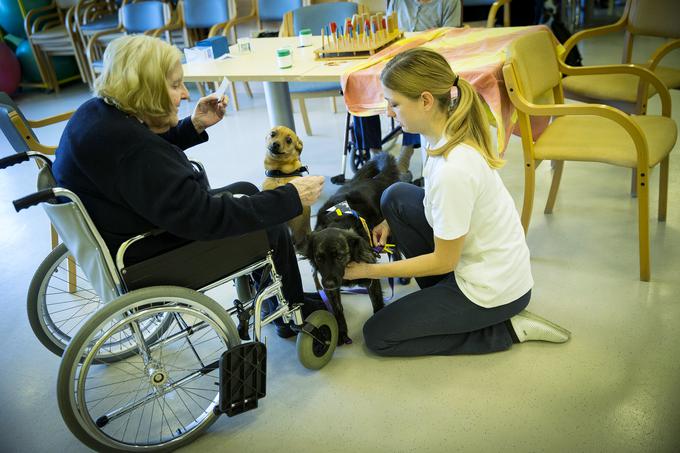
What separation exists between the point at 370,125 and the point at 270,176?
828 mm

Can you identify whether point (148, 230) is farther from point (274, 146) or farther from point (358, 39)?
point (358, 39)

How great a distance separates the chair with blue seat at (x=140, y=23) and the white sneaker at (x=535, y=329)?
4.43 meters

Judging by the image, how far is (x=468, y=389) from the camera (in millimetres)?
1682

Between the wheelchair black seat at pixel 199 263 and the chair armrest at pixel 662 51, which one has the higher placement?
the chair armrest at pixel 662 51

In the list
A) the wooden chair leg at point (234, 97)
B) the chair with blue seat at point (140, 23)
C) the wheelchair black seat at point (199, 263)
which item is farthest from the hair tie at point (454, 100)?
the chair with blue seat at point (140, 23)

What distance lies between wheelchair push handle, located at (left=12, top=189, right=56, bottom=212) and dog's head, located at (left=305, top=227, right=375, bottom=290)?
75 cm

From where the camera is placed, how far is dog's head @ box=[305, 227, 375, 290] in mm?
1673

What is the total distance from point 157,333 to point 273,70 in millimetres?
1331

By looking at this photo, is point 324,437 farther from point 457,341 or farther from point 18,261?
point 18,261

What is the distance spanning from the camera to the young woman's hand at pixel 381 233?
2051mm

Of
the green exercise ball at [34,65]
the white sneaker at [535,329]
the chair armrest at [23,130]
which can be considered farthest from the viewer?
the green exercise ball at [34,65]

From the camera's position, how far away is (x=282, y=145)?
2314mm

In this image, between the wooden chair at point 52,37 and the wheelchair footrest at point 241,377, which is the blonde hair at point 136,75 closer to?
the wheelchair footrest at point 241,377

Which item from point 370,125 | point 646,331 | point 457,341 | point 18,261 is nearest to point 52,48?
point 18,261
